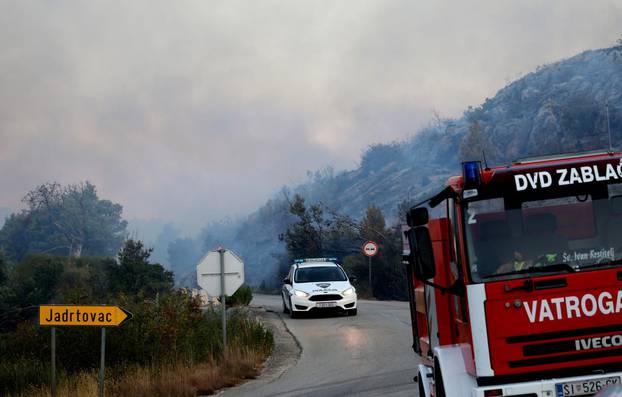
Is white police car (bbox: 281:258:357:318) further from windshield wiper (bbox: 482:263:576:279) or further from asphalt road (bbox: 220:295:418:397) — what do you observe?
windshield wiper (bbox: 482:263:576:279)

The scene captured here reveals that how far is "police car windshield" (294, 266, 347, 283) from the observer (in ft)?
86.0

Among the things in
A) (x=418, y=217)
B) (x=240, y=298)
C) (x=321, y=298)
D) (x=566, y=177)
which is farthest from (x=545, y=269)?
(x=240, y=298)

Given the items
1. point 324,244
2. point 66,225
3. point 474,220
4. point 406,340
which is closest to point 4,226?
point 66,225

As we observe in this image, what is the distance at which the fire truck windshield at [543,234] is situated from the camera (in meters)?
6.45

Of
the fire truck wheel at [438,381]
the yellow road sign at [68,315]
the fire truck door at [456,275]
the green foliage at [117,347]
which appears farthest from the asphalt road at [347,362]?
the fire truck door at [456,275]

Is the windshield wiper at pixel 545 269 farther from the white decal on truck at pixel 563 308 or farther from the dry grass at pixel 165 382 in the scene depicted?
the dry grass at pixel 165 382

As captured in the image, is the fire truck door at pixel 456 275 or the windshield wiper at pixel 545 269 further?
the fire truck door at pixel 456 275

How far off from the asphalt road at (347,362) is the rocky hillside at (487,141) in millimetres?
21590

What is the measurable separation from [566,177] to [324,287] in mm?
19153

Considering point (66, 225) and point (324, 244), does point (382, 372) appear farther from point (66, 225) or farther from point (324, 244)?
point (66, 225)

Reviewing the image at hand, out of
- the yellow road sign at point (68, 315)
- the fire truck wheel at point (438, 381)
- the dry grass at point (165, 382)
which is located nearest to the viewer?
the fire truck wheel at point (438, 381)

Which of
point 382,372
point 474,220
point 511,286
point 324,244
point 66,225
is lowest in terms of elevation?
point 382,372

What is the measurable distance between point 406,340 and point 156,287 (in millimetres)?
29880

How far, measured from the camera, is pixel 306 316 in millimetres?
26938
